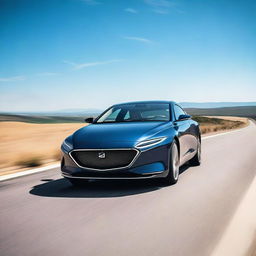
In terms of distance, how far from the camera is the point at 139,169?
6141 millimetres

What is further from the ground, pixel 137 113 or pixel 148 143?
pixel 137 113

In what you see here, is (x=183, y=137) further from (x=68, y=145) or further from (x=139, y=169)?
(x=68, y=145)

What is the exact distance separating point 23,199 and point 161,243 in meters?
2.86

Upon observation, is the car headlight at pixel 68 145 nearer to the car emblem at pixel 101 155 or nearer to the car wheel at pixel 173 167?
the car emblem at pixel 101 155

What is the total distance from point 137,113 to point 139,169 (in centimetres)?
215

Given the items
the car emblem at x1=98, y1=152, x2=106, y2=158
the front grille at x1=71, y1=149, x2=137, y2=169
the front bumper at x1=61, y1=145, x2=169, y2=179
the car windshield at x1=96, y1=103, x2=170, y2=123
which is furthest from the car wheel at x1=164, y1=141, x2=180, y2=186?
the car emblem at x1=98, y1=152, x2=106, y2=158

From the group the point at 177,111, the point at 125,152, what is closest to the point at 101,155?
the point at 125,152

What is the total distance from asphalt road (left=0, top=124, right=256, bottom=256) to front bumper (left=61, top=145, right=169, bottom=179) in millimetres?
273

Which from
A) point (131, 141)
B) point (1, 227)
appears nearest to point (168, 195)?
point (131, 141)

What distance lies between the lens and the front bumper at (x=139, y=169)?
612 centimetres

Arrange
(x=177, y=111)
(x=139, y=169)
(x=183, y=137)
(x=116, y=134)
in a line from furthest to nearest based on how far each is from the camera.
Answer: (x=177, y=111), (x=183, y=137), (x=116, y=134), (x=139, y=169)

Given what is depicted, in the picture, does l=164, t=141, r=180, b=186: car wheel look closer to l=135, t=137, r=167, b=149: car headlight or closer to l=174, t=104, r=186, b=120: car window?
l=135, t=137, r=167, b=149: car headlight

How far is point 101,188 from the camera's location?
6.70 metres

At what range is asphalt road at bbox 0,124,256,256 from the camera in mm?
3752
